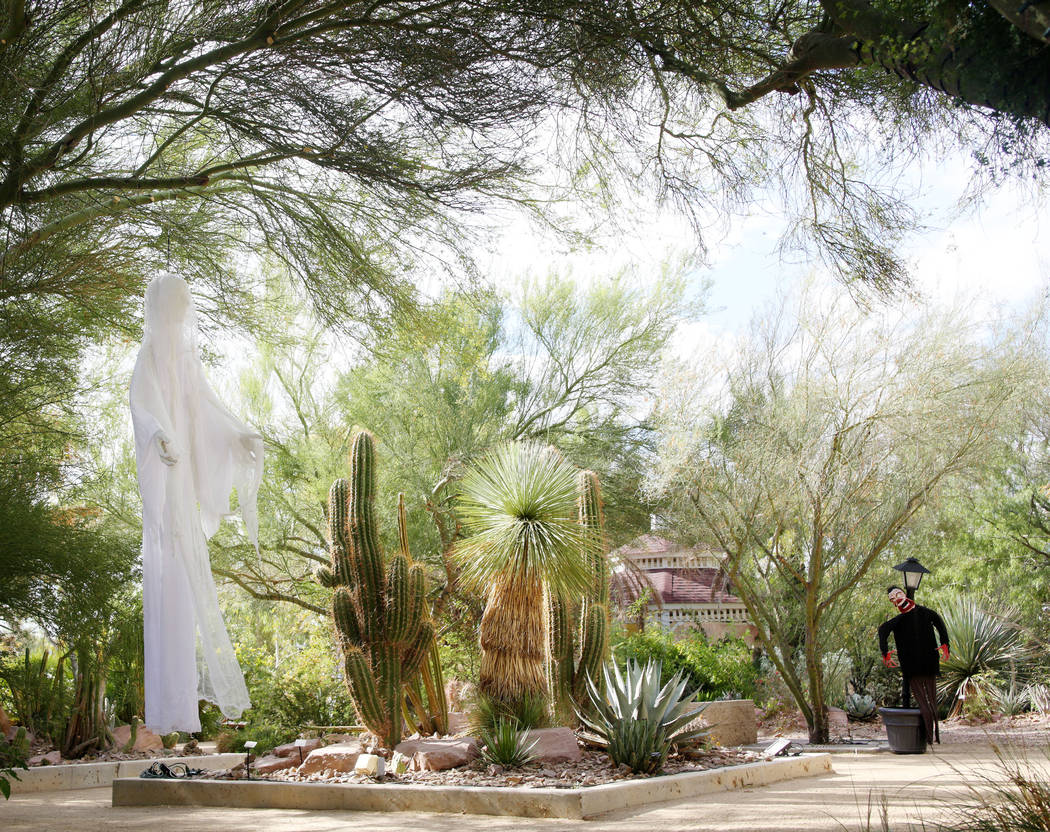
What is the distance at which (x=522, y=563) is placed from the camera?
8.88 meters

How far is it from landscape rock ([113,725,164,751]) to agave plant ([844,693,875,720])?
359 inches

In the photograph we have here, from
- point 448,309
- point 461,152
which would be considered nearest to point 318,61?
point 461,152

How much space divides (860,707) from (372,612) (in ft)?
26.6

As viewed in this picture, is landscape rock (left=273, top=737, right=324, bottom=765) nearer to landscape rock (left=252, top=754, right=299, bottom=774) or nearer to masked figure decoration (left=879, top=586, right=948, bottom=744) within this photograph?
landscape rock (left=252, top=754, right=299, bottom=774)

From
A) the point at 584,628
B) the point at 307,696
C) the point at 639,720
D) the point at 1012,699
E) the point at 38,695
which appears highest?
the point at 584,628

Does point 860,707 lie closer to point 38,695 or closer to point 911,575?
point 911,575

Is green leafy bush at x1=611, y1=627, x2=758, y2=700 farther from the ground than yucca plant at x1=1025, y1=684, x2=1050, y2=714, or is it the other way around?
green leafy bush at x1=611, y1=627, x2=758, y2=700

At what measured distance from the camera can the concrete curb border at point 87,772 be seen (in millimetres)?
9602

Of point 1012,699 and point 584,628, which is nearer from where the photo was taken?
point 584,628

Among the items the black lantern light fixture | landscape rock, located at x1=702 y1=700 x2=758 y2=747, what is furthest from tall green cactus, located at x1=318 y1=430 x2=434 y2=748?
the black lantern light fixture

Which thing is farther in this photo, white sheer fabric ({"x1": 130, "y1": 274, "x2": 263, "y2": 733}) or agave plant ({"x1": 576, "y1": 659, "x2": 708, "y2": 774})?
agave plant ({"x1": 576, "y1": 659, "x2": 708, "y2": 774})

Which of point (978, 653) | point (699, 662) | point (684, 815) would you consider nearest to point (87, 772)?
point (684, 815)

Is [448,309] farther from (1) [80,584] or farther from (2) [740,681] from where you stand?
(2) [740,681]

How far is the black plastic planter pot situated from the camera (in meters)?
9.77
